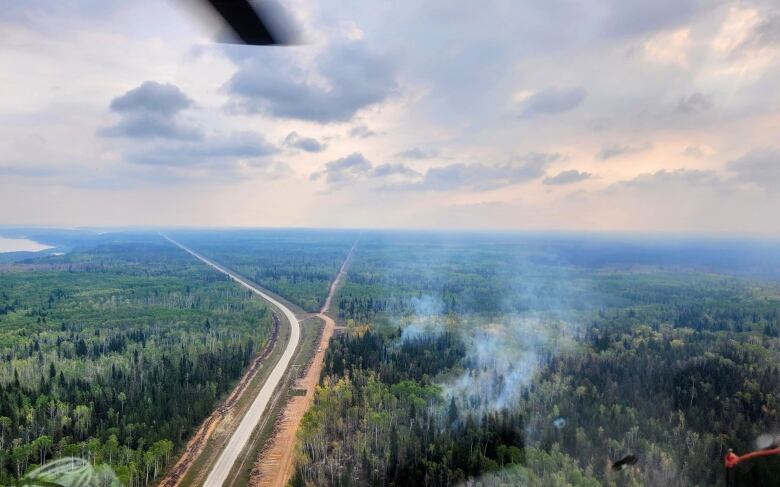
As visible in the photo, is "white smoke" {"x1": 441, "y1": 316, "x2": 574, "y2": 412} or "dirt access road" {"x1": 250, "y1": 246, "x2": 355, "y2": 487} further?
"white smoke" {"x1": 441, "y1": 316, "x2": 574, "y2": 412}

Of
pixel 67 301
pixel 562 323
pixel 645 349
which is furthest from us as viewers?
pixel 67 301

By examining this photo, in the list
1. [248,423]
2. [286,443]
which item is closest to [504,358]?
[286,443]

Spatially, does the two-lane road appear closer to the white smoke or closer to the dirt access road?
the dirt access road

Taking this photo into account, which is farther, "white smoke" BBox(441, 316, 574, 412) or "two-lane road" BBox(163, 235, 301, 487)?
"white smoke" BBox(441, 316, 574, 412)

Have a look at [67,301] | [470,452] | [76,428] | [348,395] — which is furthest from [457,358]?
[67,301]

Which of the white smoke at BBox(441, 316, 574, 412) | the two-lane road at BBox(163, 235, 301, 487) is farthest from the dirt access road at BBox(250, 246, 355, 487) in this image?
the white smoke at BBox(441, 316, 574, 412)

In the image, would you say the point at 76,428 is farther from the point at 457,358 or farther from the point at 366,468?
the point at 457,358

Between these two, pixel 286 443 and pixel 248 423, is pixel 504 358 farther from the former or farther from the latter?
pixel 248 423

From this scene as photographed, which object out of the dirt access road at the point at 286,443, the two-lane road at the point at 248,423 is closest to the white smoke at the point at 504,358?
the dirt access road at the point at 286,443

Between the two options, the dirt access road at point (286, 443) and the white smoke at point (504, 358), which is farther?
the white smoke at point (504, 358)

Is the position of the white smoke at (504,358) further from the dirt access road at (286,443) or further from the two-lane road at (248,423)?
the two-lane road at (248,423)

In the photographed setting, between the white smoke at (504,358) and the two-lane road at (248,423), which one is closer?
the two-lane road at (248,423)
